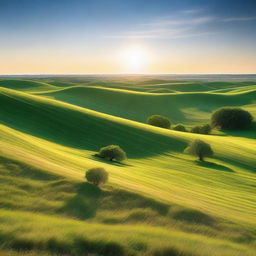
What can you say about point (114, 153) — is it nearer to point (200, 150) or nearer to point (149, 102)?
point (200, 150)

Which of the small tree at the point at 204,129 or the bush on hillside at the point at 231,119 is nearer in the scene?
the small tree at the point at 204,129

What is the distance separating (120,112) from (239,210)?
276 feet

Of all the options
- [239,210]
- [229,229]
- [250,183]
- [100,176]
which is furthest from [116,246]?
[250,183]

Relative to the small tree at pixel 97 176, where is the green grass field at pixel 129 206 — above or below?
below

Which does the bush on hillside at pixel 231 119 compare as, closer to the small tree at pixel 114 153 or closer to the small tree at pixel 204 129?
the small tree at pixel 204 129

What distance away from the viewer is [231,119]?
85.5 m

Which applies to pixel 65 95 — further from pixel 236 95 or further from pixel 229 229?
pixel 229 229

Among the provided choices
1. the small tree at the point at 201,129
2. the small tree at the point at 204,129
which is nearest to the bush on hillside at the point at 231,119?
the small tree at the point at 201,129

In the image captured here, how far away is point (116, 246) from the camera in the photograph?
16.2m

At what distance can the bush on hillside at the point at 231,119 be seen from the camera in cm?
8562

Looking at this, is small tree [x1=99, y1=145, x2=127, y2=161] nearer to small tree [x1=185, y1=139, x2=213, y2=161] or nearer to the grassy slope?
small tree [x1=185, y1=139, x2=213, y2=161]

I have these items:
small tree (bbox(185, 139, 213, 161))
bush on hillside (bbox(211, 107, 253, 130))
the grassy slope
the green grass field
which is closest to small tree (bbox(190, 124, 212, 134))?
bush on hillside (bbox(211, 107, 253, 130))

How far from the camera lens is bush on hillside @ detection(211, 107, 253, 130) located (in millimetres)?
85625

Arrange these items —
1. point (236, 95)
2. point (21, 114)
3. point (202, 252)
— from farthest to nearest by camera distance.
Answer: point (236, 95), point (21, 114), point (202, 252)
